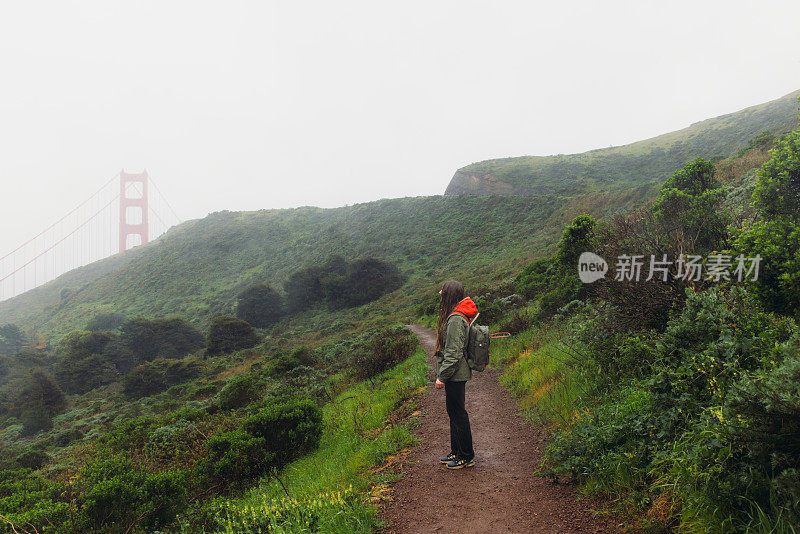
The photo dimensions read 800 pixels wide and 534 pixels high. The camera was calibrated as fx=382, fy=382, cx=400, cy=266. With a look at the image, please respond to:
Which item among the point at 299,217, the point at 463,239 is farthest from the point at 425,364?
the point at 299,217

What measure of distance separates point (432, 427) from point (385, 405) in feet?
5.31

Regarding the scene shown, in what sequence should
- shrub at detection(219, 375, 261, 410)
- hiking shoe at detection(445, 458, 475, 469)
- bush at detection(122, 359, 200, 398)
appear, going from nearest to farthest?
hiking shoe at detection(445, 458, 475, 469) < shrub at detection(219, 375, 261, 410) < bush at detection(122, 359, 200, 398)

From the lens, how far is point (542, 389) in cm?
597

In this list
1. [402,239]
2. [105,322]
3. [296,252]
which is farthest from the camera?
[296,252]

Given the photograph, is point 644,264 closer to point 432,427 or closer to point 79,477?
point 432,427

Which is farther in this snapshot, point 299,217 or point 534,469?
point 299,217

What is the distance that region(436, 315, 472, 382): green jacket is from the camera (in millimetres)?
4086

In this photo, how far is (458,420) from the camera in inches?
168

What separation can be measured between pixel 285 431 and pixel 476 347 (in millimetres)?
4213

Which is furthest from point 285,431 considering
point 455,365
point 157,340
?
point 157,340

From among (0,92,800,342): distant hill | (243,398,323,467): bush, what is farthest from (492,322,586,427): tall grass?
(0,92,800,342): distant hill

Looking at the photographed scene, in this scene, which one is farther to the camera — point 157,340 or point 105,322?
point 105,322

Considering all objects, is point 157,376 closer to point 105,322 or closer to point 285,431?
point 285,431

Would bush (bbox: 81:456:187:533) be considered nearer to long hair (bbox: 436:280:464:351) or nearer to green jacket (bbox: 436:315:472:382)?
green jacket (bbox: 436:315:472:382)
